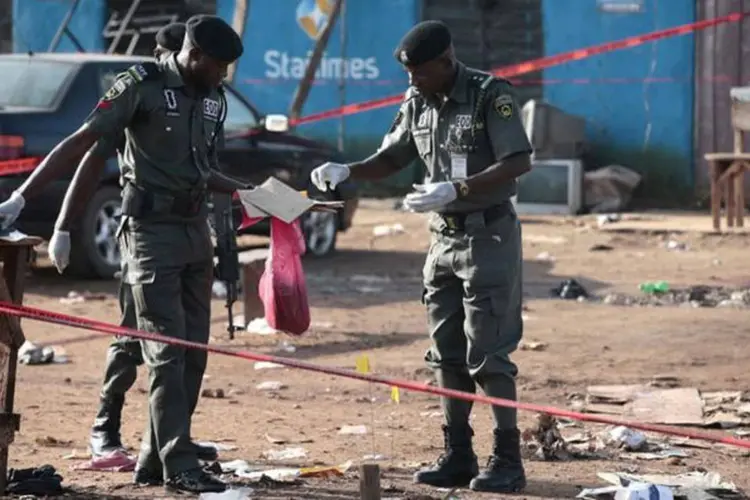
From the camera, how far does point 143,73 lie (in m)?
6.65

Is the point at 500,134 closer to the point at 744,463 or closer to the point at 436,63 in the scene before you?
the point at 436,63

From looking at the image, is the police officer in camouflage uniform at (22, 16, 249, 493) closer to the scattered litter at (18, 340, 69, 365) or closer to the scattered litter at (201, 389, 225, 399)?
the scattered litter at (201, 389, 225, 399)

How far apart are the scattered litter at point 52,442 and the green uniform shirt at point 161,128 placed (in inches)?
64.9

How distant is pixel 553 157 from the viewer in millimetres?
19984

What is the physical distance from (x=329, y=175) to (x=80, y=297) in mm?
6151

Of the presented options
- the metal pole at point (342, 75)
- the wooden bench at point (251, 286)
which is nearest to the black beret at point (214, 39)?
the wooden bench at point (251, 286)

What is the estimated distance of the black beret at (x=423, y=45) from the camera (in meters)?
6.64

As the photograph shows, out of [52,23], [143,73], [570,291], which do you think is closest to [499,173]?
[143,73]

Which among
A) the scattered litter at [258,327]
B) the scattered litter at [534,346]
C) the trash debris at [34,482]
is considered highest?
the scattered litter at [258,327]

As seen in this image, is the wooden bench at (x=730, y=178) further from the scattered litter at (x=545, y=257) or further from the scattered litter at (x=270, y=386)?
the scattered litter at (x=270, y=386)

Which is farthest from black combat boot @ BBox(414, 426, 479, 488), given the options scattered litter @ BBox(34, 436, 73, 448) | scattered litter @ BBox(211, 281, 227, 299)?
scattered litter @ BBox(211, 281, 227, 299)

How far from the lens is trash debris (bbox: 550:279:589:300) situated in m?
13.3

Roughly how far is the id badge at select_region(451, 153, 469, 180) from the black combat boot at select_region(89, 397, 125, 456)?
1804 mm

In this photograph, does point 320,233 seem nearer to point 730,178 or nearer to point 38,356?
point 730,178
